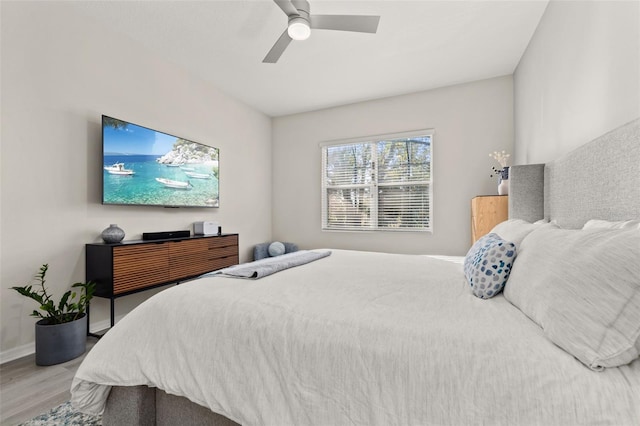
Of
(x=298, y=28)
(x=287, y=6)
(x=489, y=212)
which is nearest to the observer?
(x=287, y=6)

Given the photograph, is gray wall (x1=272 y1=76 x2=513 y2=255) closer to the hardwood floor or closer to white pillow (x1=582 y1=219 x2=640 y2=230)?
white pillow (x1=582 y1=219 x2=640 y2=230)

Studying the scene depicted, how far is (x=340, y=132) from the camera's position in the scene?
452 centimetres

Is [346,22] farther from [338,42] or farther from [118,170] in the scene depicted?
[118,170]

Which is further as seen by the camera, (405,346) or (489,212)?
(489,212)

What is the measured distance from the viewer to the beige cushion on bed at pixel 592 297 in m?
0.70

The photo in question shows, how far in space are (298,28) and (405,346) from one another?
7.13ft

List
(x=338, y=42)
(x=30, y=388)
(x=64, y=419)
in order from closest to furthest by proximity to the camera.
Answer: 1. (x=64, y=419)
2. (x=30, y=388)
3. (x=338, y=42)

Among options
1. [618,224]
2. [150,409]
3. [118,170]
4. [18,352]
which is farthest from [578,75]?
[18,352]

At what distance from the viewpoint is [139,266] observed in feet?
8.41

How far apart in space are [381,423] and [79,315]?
245cm

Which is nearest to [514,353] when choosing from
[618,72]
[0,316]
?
[618,72]

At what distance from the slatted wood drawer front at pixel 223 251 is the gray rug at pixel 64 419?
1866 millimetres

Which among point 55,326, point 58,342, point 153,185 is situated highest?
point 153,185

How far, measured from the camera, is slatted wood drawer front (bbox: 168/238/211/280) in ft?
9.54
